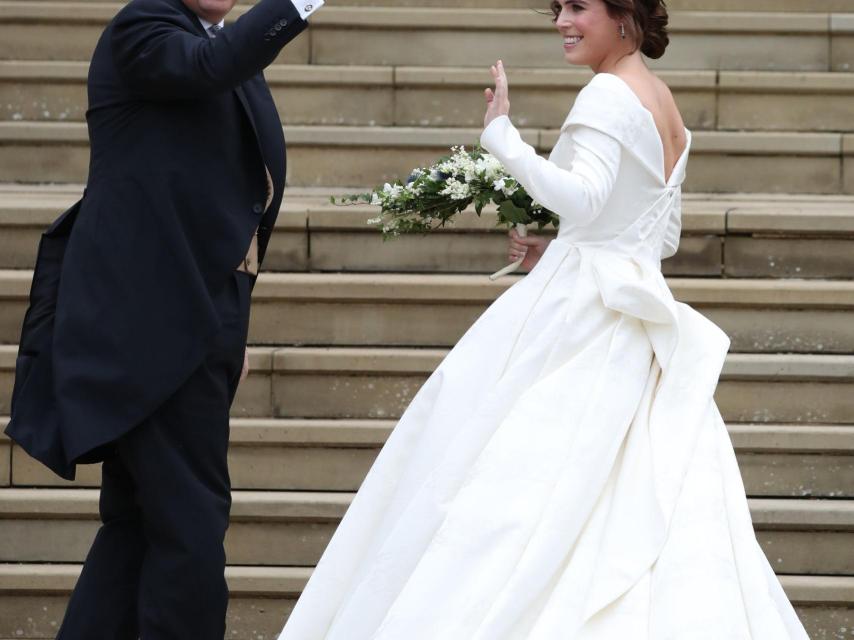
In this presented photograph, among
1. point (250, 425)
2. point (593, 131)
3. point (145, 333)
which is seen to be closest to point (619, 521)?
point (593, 131)

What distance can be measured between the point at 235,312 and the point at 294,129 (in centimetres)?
313

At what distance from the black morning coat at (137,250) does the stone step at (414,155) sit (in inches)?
118

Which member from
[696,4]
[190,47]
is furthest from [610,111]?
[696,4]

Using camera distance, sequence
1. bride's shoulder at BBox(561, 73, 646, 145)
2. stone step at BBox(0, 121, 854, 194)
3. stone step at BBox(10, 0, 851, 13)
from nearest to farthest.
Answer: bride's shoulder at BBox(561, 73, 646, 145) → stone step at BBox(0, 121, 854, 194) → stone step at BBox(10, 0, 851, 13)

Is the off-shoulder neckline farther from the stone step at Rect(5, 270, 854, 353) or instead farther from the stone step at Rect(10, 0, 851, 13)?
the stone step at Rect(10, 0, 851, 13)

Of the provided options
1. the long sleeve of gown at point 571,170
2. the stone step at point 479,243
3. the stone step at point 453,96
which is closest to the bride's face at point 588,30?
the long sleeve of gown at point 571,170

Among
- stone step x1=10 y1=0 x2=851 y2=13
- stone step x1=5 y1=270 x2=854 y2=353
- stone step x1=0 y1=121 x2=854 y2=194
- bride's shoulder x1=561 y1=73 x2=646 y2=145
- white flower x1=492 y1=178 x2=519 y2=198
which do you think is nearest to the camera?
bride's shoulder x1=561 y1=73 x2=646 y2=145

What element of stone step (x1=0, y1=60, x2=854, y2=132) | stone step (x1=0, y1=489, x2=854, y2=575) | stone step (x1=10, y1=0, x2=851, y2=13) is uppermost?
stone step (x1=10, y1=0, x2=851, y2=13)

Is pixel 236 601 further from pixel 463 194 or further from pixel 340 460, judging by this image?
pixel 463 194

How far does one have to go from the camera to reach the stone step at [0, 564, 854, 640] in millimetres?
5055

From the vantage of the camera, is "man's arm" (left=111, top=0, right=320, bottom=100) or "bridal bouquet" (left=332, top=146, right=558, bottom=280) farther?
"bridal bouquet" (left=332, top=146, right=558, bottom=280)

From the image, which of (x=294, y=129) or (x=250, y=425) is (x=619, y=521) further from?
(x=294, y=129)

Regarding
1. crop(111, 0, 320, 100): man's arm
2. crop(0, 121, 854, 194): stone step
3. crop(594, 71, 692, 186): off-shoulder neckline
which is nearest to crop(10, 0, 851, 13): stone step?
crop(0, 121, 854, 194): stone step

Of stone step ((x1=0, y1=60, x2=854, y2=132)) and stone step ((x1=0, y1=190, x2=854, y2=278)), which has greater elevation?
stone step ((x1=0, y1=60, x2=854, y2=132))
